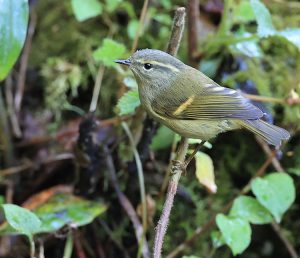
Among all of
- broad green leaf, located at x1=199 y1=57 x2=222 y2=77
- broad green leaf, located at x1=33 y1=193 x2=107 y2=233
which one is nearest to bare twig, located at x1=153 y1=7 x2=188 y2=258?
broad green leaf, located at x1=33 y1=193 x2=107 y2=233

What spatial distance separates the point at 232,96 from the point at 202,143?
24 cm

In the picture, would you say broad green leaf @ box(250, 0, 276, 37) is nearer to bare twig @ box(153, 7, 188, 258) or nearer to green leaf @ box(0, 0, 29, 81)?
bare twig @ box(153, 7, 188, 258)

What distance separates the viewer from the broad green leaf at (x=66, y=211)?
2.49m

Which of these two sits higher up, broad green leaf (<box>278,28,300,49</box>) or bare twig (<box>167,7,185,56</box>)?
bare twig (<box>167,7,185,56</box>)

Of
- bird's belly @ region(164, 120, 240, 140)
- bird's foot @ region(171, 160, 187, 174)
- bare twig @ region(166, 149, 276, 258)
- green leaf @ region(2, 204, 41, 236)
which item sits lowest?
bare twig @ region(166, 149, 276, 258)

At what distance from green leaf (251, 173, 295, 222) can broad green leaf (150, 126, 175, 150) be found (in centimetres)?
62

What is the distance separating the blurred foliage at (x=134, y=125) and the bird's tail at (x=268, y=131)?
0.27m

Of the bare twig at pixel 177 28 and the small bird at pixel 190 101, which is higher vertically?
the bare twig at pixel 177 28

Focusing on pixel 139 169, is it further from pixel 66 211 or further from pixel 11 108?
pixel 11 108

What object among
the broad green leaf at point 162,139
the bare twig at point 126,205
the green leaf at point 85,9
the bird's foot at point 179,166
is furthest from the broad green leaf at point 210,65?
the bird's foot at point 179,166

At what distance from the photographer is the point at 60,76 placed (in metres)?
3.27

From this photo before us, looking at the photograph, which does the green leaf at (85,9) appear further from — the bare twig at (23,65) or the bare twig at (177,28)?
the bare twig at (177,28)

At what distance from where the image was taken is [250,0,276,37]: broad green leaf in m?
2.47

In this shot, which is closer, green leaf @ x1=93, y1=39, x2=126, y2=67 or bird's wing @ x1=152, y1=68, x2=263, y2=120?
bird's wing @ x1=152, y1=68, x2=263, y2=120
